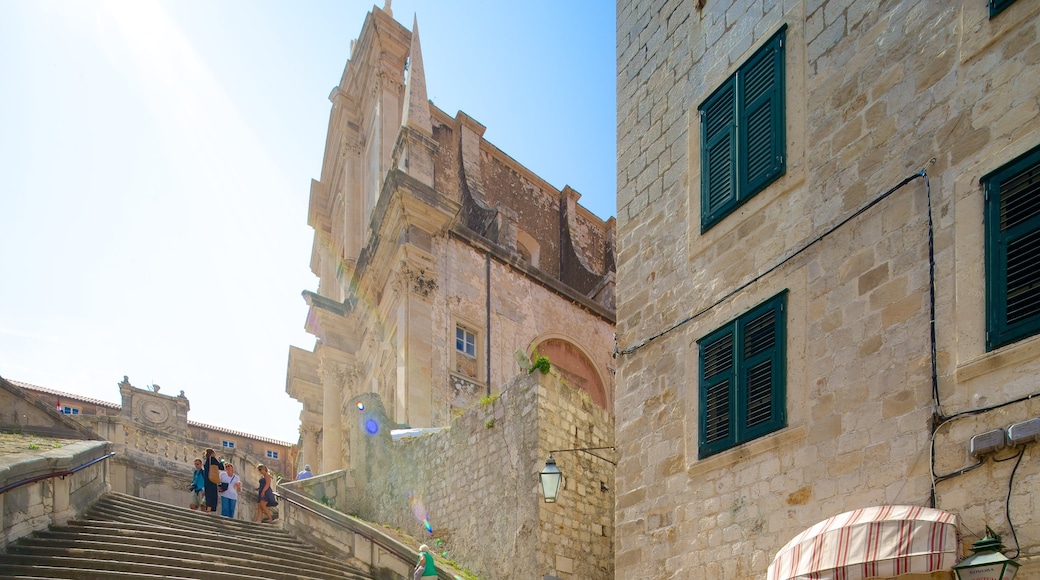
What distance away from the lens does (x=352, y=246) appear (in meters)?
29.0

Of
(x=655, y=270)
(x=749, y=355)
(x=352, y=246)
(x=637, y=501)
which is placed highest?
(x=352, y=246)

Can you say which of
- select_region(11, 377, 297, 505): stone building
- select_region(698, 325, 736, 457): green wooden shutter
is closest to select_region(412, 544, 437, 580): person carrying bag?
select_region(698, 325, 736, 457): green wooden shutter

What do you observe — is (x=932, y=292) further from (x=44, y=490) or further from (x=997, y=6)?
(x=44, y=490)

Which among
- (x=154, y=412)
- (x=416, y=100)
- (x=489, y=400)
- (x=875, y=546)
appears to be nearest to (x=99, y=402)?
(x=154, y=412)

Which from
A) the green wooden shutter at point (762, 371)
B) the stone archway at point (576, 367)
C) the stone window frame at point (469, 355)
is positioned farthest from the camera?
the stone archway at point (576, 367)

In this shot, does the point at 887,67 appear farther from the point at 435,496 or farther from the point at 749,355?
the point at 435,496

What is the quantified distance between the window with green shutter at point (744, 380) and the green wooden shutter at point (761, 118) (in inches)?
48.8

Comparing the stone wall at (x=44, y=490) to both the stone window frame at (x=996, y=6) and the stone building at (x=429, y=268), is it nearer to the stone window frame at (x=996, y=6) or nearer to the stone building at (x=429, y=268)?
the stone building at (x=429, y=268)

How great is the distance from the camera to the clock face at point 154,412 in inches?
1369

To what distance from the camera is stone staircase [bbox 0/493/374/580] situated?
9609mm

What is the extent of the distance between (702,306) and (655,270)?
99 centimetres

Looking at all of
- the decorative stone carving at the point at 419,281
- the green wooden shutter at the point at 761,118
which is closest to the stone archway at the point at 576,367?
the decorative stone carving at the point at 419,281

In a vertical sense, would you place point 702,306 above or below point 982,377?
above

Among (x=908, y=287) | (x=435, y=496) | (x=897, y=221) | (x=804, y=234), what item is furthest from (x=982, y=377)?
(x=435, y=496)
